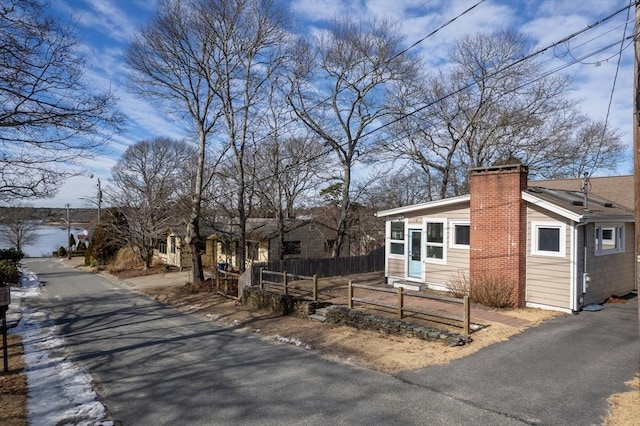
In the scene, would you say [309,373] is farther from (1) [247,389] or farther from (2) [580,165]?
(2) [580,165]

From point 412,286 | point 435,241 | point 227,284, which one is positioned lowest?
point 227,284

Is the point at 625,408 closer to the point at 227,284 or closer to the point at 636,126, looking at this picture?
the point at 636,126

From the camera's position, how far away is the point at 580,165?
1091 inches

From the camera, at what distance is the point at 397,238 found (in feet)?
52.3

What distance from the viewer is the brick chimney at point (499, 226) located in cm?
1137

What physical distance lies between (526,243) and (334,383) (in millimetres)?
7616

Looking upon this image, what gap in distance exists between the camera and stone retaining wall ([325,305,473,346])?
848 centimetres

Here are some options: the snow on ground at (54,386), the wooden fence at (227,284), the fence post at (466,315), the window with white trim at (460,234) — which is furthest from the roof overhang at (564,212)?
the wooden fence at (227,284)

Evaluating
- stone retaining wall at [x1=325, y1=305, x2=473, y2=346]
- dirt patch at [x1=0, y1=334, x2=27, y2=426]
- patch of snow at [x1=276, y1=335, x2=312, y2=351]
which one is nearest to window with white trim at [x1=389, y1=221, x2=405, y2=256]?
stone retaining wall at [x1=325, y1=305, x2=473, y2=346]

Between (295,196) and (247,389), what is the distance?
25.0 metres

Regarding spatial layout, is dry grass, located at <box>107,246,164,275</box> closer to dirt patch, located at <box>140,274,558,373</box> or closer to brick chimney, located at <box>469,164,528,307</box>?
dirt patch, located at <box>140,274,558,373</box>

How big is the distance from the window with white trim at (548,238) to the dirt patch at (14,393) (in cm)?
1181

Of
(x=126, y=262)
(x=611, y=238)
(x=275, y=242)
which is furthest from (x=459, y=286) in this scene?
(x=126, y=262)

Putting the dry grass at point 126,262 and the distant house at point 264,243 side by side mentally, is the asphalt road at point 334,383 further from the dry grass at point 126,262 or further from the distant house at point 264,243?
the dry grass at point 126,262
